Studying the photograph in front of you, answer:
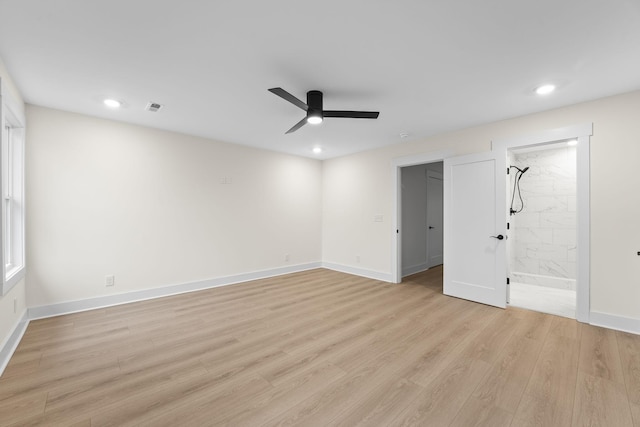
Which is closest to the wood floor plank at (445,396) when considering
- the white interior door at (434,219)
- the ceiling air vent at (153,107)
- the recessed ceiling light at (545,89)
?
the recessed ceiling light at (545,89)

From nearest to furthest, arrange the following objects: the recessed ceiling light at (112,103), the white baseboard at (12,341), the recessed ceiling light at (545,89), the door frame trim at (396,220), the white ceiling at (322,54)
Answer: the white ceiling at (322,54) → the white baseboard at (12,341) → the recessed ceiling light at (545,89) → the recessed ceiling light at (112,103) → the door frame trim at (396,220)

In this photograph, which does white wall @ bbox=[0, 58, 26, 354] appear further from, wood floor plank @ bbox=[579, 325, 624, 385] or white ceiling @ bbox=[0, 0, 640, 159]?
wood floor plank @ bbox=[579, 325, 624, 385]

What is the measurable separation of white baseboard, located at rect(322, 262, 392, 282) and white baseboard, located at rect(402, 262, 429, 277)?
1.98ft

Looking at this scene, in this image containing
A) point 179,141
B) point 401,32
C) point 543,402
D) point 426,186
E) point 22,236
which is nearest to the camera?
point 543,402

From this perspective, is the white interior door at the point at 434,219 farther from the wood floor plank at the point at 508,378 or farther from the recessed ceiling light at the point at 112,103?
the recessed ceiling light at the point at 112,103

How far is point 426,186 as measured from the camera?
6.17 meters

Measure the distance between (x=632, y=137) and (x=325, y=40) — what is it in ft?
11.2

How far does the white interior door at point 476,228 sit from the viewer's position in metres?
3.60

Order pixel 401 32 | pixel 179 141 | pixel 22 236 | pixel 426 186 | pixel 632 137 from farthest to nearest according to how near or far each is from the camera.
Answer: pixel 426 186 < pixel 179 141 < pixel 22 236 < pixel 632 137 < pixel 401 32

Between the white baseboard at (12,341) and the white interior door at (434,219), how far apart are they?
6.42 m

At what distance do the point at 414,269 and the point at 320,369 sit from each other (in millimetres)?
4099

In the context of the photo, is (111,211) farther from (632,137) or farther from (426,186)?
(632,137)

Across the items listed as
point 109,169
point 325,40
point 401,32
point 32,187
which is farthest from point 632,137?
point 32,187

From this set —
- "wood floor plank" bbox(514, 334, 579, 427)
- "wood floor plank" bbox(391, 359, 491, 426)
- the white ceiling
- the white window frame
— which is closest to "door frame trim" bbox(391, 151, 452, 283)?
the white ceiling
